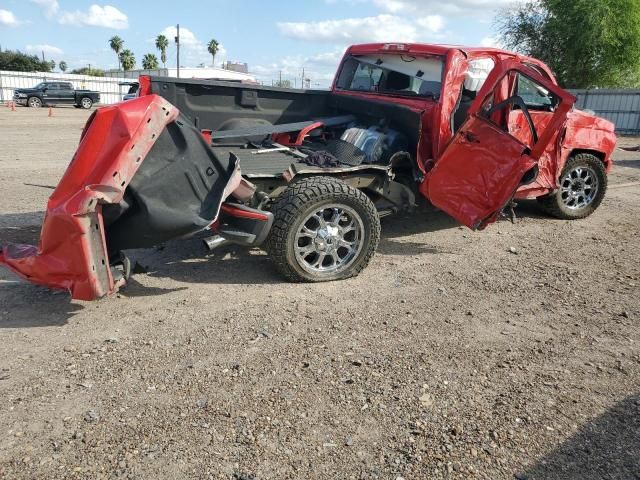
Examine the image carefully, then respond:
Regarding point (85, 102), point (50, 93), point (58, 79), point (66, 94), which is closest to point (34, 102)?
point (50, 93)

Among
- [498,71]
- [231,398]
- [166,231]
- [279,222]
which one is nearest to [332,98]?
[498,71]

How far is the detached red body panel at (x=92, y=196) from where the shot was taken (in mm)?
3541

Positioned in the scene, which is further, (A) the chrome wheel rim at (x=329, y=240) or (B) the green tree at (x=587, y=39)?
(B) the green tree at (x=587, y=39)

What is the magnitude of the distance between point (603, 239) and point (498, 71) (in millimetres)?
2601

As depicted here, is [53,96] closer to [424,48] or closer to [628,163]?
[628,163]

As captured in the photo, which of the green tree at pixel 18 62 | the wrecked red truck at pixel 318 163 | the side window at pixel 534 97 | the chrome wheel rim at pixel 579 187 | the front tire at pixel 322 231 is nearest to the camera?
the wrecked red truck at pixel 318 163

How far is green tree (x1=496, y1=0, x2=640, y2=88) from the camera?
29.0 metres

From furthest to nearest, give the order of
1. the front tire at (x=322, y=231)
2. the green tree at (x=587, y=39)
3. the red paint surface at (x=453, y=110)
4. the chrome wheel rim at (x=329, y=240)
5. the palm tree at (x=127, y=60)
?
1. the palm tree at (x=127, y=60)
2. the green tree at (x=587, y=39)
3. the red paint surface at (x=453, y=110)
4. the chrome wheel rim at (x=329, y=240)
5. the front tire at (x=322, y=231)

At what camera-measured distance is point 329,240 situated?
15.5ft

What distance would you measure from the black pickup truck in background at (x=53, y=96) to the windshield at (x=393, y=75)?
32.6 meters

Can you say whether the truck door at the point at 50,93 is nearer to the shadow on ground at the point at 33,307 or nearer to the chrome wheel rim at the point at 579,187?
the shadow on ground at the point at 33,307

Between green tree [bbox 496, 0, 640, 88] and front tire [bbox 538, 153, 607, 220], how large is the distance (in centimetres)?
2632

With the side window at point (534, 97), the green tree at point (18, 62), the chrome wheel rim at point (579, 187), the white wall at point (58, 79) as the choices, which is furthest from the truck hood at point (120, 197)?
the green tree at point (18, 62)

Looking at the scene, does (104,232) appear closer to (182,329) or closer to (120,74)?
(182,329)
